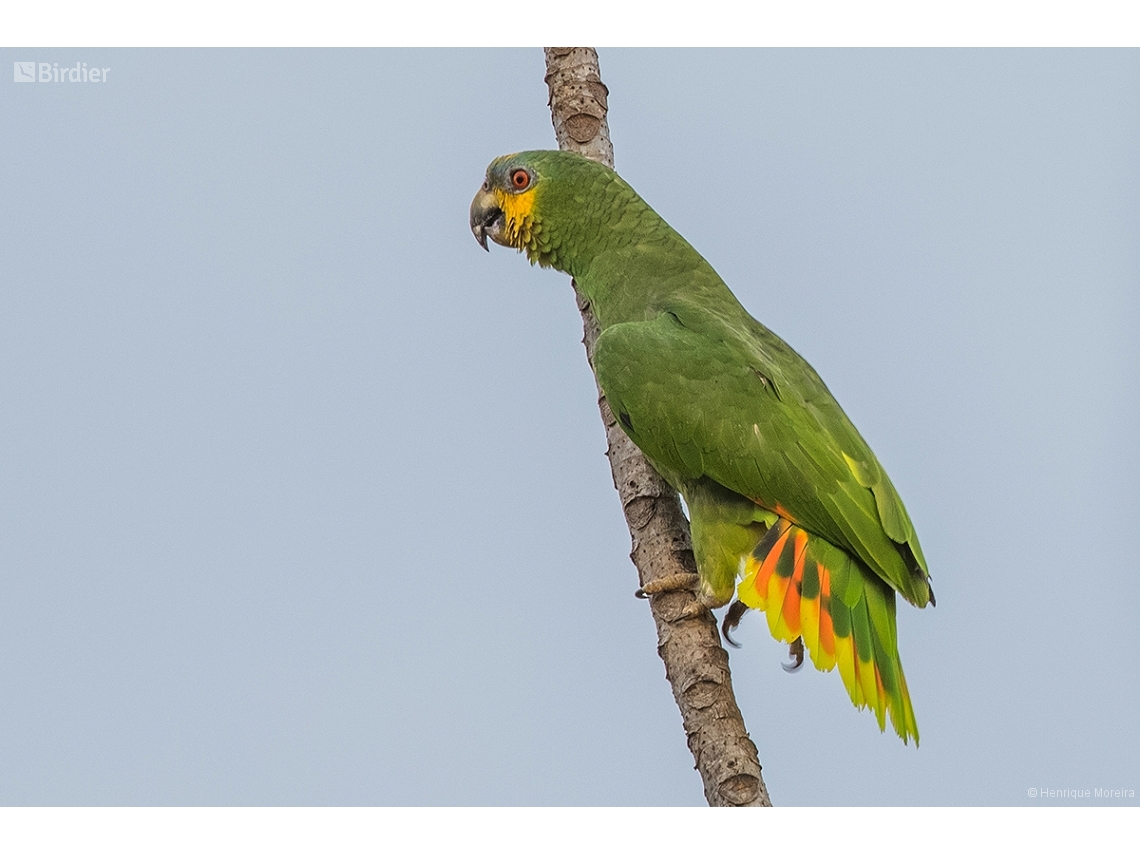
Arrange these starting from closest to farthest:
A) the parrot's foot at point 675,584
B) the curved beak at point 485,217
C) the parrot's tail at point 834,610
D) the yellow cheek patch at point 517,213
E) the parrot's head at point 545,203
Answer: the parrot's tail at point 834,610, the parrot's foot at point 675,584, the parrot's head at point 545,203, the yellow cheek patch at point 517,213, the curved beak at point 485,217

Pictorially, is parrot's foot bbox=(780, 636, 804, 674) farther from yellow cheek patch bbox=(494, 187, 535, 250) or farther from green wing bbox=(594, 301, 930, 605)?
yellow cheek patch bbox=(494, 187, 535, 250)

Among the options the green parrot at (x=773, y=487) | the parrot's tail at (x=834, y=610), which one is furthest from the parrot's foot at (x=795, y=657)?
the parrot's tail at (x=834, y=610)

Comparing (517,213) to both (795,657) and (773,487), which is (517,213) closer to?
(773,487)

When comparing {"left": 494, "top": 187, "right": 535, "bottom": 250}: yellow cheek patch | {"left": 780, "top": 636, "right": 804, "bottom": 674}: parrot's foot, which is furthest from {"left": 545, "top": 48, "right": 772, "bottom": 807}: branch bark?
{"left": 780, "top": 636, "right": 804, "bottom": 674}: parrot's foot

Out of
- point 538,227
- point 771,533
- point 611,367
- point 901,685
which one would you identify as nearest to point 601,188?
point 538,227

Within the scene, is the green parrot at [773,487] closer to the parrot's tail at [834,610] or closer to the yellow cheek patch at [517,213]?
the parrot's tail at [834,610]

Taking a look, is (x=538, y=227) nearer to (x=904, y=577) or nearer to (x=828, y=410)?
(x=828, y=410)

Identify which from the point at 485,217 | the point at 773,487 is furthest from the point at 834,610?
the point at 485,217
